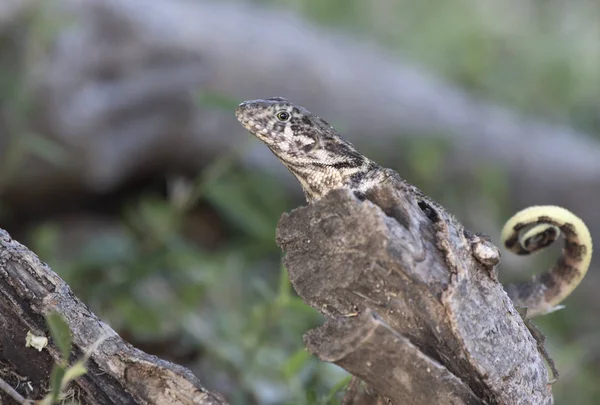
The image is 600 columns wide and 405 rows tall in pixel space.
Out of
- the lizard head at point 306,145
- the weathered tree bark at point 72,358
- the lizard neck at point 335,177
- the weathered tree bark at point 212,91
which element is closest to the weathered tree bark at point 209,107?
the weathered tree bark at point 212,91

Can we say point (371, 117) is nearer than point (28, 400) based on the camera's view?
No

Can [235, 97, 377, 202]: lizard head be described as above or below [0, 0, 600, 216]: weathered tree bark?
above

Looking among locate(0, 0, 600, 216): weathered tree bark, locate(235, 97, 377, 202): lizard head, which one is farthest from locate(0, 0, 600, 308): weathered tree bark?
locate(235, 97, 377, 202): lizard head

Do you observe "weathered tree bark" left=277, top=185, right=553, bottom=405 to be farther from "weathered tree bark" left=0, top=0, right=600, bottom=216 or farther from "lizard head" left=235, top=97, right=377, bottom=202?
"weathered tree bark" left=0, top=0, right=600, bottom=216

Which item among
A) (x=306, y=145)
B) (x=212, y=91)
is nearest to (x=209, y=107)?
(x=212, y=91)

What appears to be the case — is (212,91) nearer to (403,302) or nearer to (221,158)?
(221,158)

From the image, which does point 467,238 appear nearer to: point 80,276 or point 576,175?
point 80,276

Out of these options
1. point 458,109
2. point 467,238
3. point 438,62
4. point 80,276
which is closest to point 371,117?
point 458,109
